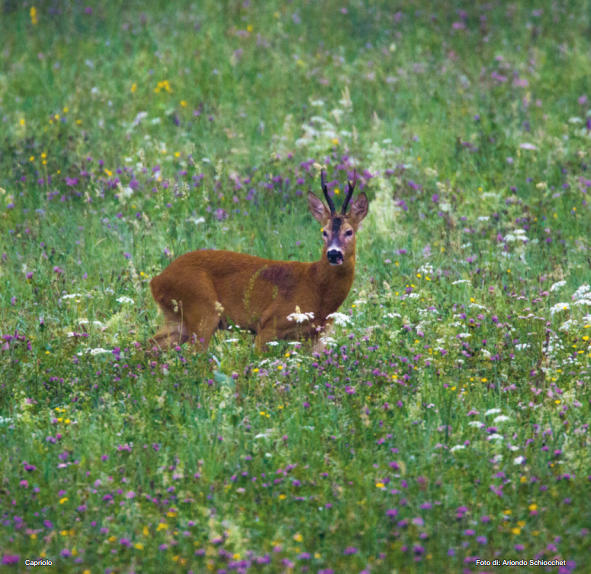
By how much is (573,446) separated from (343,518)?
1441mm

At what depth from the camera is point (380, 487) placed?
5.50m

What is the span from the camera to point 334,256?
26.9ft

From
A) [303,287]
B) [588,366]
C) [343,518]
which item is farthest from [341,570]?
[303,287]

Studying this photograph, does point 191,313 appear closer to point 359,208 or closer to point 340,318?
point 340,318

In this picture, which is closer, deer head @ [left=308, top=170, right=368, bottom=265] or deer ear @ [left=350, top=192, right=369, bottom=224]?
deer head @ [left=308, top=170, right=368, bottom=265]

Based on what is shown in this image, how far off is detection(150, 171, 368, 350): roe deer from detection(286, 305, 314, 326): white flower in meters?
0.09

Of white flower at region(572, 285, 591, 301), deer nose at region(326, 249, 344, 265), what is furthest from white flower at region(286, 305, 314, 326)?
white flower at region(572, 285, 591, 301)

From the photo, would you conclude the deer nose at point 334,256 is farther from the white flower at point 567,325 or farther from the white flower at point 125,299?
the white flower at point 567,325

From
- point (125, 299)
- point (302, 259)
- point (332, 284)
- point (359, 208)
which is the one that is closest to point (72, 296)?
point (125, 299)

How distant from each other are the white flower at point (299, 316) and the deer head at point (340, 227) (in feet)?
1.63

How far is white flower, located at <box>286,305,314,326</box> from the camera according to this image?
24.6ft

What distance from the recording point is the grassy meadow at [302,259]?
5.36 metres

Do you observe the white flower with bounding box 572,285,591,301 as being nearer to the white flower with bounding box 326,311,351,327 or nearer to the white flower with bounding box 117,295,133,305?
the white flower with bounding box 326,311,351,327

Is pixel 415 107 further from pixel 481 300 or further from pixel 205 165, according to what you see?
pixel 481 300
